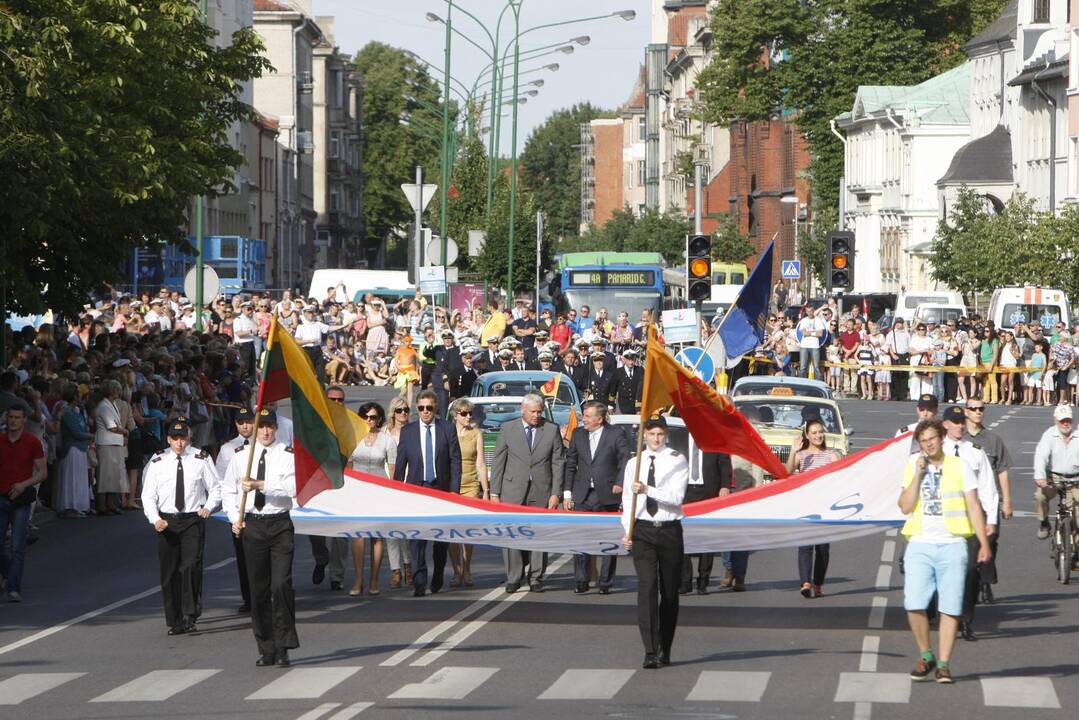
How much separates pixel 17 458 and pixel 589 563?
16.3ft

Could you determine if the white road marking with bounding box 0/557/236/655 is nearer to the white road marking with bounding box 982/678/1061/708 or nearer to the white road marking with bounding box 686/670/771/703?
the white road marking with bounding box 686/670/771/703

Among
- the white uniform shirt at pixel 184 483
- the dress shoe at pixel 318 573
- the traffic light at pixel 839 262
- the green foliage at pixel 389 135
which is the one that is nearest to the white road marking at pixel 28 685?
the white uniform shirt at pixel 184 483

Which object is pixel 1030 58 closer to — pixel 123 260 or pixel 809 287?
pixel 809 287

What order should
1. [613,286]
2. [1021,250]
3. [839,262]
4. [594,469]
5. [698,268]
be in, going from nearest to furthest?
[594,469], [698,268], [839,262], [613,286], [1021,250]

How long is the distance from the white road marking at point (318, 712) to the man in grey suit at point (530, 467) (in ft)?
20.0

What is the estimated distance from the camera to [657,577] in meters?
14.1

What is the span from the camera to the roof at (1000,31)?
3238 inches

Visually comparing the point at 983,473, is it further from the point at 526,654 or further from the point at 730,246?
the point at 730,246

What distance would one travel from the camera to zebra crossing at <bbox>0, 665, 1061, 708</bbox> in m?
12.5

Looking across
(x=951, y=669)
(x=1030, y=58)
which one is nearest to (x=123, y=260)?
(x=951, y=669)

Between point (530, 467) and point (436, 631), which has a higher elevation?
point (530, 467)

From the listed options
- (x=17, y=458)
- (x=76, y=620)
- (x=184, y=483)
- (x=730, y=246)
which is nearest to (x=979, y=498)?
(x=184, y=483)

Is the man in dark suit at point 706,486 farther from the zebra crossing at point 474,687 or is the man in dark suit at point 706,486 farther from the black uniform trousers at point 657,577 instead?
the zebra crossing at point 474,687

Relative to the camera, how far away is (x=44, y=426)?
24.0m
